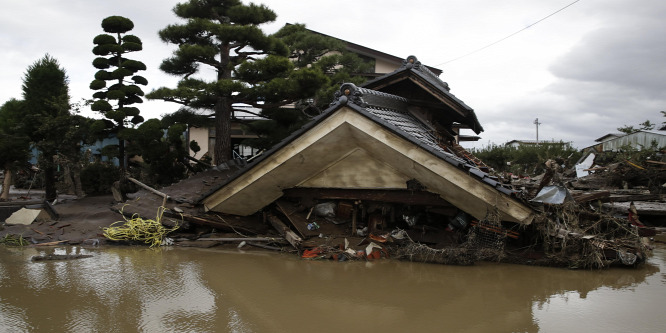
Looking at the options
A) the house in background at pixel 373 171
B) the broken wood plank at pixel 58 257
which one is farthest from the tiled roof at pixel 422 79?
the broken wood plank at pixel 58 257

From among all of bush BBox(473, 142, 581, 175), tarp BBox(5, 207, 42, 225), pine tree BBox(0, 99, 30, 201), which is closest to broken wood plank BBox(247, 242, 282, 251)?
tarp BBox(5, 207, 42, 225)

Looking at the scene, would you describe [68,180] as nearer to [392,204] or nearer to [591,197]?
A: [392,204]

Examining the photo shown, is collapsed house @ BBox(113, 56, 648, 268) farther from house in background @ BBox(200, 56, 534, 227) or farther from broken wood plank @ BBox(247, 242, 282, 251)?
broken wood plank @ BBox(247, 242, 282, 251)

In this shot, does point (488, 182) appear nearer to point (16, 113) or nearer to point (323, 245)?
point (323, 245)

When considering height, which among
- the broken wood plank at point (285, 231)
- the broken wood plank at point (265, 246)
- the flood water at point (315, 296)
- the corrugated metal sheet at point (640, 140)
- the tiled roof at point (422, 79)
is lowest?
the flood water at point (315, 296)

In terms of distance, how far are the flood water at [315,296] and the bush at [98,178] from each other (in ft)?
26.3

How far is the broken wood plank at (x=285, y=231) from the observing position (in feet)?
22.4

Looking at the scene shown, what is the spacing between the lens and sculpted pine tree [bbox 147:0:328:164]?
37.1ft

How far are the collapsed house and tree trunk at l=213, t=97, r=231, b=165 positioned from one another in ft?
16.7

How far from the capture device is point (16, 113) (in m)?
13.0

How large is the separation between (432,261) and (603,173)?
11.8 metres

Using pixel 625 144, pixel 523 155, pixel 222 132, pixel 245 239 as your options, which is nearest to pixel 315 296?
pixel 245 239

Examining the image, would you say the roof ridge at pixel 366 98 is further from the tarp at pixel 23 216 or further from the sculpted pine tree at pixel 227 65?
the tarp at pixel 23 216

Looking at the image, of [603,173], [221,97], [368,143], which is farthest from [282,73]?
[603,173]
